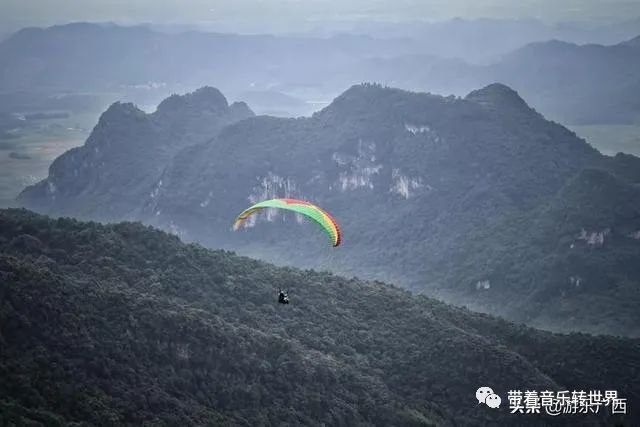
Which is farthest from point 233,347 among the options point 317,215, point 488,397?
point 488,397

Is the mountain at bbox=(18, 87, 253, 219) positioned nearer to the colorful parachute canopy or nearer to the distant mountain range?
the distant mountain range

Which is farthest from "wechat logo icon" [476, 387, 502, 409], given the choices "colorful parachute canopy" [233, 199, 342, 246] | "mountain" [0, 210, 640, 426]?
"colorful parachute canopy" [233, 199, 342, 246]

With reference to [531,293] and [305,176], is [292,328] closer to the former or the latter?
[531,293]

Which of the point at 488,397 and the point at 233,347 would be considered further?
the point at 488,397

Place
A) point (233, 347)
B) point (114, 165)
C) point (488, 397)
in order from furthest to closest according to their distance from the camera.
Answer: point (114, 165)
point (488, 397)
point (233, 347)

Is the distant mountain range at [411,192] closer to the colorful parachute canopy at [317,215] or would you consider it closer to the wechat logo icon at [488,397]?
the wechat logo icon at [488,397]

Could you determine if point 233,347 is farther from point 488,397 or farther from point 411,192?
point 411,192
